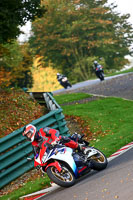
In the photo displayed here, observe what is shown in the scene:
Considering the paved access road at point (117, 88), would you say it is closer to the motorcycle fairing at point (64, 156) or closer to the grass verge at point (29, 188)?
the grass verge at point (29, 188)

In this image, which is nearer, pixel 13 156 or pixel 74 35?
pixel 13 156

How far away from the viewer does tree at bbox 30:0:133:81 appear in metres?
51.2

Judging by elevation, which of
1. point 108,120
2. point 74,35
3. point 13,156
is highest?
point 74,35

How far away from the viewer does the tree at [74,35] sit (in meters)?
51.2

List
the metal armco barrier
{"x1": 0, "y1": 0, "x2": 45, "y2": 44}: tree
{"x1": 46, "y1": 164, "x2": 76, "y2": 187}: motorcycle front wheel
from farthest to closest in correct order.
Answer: {"x1": 0, "y1": 0, "x2": 45, "y2": 44}: tree → the metal armco barrier → {"x1": 46, "y1": 164, "x2": 76, "y2": 187}: motorcycle front wheel

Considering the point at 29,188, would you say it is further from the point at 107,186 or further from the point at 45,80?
the point at 45,80

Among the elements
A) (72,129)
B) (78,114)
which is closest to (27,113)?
(72,129)

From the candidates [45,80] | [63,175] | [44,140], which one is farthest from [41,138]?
[45,80]

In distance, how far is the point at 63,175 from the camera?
814 centimetres

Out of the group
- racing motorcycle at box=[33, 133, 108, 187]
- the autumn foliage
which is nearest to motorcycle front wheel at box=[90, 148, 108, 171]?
racing motorcycle at box=[33, 133, 108, 187]

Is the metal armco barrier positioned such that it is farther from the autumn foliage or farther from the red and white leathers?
the red and white leathers

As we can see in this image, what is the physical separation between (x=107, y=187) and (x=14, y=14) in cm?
1017

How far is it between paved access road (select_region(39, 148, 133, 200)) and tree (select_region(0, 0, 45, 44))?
792 cm

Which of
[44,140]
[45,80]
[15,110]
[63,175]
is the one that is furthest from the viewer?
[45,80]
